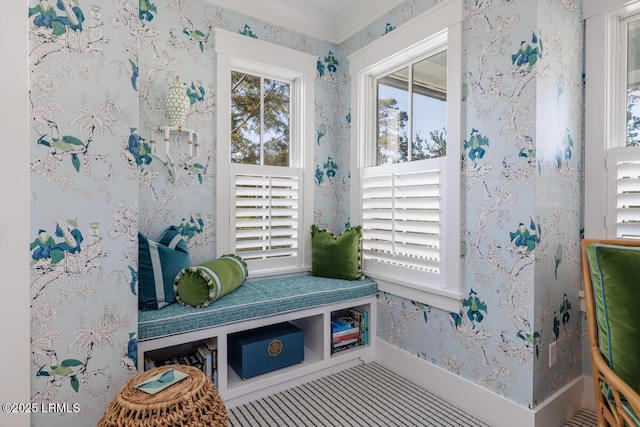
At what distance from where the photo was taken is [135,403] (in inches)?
49.3

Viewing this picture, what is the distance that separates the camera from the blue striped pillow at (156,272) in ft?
6.13

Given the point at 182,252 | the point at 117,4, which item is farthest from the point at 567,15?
the point at 182,252

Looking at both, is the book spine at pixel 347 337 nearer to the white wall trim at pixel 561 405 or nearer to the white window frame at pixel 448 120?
the white window frame at pixel 448 120

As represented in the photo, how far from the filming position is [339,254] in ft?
8.50

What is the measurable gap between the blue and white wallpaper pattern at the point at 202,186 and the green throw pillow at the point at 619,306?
1.31 feet

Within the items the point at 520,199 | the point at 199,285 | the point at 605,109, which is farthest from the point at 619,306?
the point at 199,285

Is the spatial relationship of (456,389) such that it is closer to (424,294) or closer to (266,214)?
(424,294)

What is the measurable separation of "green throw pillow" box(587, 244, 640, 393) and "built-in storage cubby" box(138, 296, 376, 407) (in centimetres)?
146

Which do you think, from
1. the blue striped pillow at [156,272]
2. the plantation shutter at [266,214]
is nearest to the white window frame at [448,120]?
the plantation shutter at [266,214]

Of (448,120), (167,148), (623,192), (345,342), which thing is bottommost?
(345,342)

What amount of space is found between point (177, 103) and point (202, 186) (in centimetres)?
55

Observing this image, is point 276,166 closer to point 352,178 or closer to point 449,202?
point 352,178

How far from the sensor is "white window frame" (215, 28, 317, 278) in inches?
94.5

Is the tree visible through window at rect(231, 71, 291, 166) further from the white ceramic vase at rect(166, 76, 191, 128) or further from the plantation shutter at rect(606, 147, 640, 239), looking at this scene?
the plantation shutter at rect(606, 147, 640, 239)
